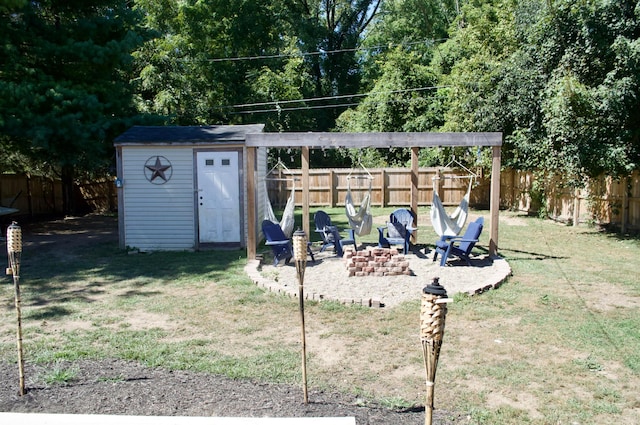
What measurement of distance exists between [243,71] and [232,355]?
74.7 feet

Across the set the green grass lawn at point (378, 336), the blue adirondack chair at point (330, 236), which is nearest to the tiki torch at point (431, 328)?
the green grass lawn at point (378, 336)

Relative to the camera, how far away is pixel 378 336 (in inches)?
207

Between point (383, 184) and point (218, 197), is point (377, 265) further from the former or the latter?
point (383, 184)

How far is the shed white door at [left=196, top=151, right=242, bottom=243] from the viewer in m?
10.7

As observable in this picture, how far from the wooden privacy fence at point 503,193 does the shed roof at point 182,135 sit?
2.08m

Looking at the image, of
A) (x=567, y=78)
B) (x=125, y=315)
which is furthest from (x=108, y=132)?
(x=567, y=78)

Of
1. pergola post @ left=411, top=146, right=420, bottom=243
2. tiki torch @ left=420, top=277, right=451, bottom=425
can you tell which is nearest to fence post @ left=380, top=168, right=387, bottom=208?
pergola post @ left=411, top=146, right=420, bottom=243

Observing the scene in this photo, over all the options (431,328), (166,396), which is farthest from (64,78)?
(431,328)

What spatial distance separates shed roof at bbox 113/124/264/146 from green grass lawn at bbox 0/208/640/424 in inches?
120

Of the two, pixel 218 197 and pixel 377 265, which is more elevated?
pixel 218 197

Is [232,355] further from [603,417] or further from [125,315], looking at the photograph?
[603,417]

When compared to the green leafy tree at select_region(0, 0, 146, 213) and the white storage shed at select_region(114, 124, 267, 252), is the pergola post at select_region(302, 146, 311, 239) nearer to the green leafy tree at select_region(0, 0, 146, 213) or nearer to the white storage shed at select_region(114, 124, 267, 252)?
the white storage shed at select_region(114, 124, 267, 252)

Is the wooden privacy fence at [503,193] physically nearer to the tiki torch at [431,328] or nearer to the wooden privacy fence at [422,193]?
the wooden privacy fence at [422,193]

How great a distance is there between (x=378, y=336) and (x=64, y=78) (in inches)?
457
